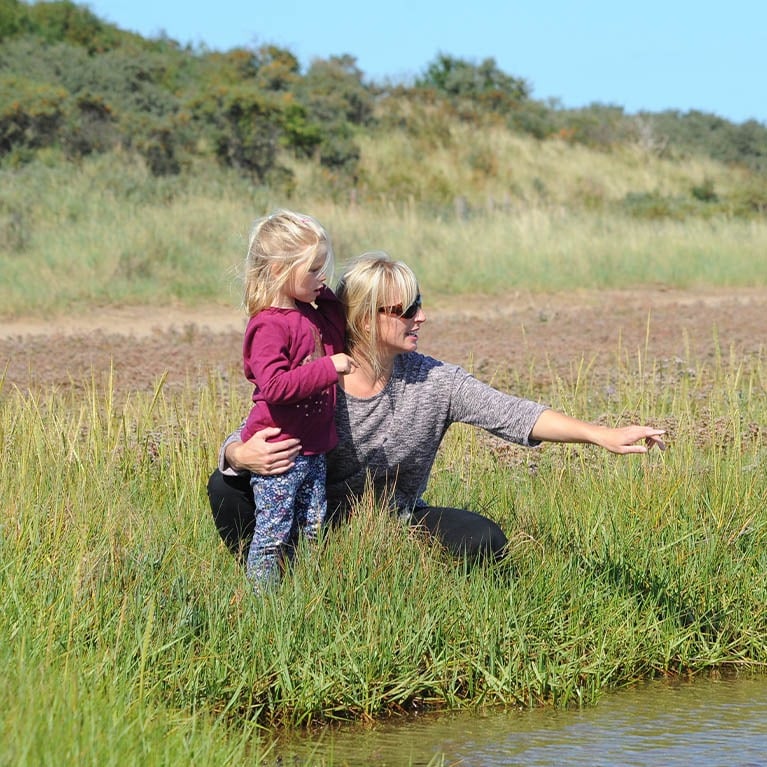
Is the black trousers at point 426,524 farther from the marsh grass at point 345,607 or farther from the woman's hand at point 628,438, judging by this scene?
the woman's hand at point 628,438

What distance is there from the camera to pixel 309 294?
430 centimetres

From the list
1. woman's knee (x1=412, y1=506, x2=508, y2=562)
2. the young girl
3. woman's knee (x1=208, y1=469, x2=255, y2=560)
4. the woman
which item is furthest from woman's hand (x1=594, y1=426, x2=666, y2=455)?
woman's knee (x1=208, y1=469, x2=255, y2=560)

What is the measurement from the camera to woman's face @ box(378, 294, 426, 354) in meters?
4.36

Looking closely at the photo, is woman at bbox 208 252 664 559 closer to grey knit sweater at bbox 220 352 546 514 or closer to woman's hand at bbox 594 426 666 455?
grey knit sweater at bbox 220 352 546 514

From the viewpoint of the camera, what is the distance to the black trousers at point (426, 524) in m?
4.44

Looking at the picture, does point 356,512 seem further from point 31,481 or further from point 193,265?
point 193,265

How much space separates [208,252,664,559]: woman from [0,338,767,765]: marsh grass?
13 centimetres

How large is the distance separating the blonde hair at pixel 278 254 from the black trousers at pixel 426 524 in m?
0.65

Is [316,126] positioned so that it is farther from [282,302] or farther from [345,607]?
[345,607]

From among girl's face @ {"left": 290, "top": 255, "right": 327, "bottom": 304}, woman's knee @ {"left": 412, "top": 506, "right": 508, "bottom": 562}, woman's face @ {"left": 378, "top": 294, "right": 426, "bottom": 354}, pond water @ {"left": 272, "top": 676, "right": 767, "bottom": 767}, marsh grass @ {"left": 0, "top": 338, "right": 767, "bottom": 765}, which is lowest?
pond water @ {"left": 272, "top": 676, "right": 767, "bottom": 767}

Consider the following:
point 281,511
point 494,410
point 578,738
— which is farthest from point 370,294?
point 578,738

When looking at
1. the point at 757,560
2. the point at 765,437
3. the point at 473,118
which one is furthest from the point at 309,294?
the point at 473,118

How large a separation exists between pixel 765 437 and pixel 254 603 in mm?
3507

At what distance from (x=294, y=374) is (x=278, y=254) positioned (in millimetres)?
425
